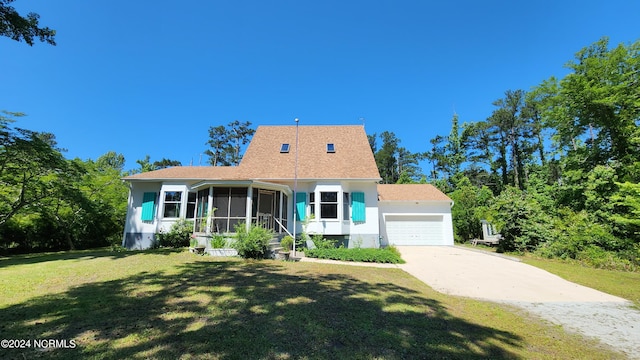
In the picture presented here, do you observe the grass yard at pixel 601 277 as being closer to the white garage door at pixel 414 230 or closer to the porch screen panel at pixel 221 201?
the white garage door at pixel 414 230

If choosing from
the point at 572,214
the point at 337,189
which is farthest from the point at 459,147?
the point at 337,189

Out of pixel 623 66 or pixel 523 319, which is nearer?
pixel 523 319

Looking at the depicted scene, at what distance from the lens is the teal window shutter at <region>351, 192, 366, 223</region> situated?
14.5m

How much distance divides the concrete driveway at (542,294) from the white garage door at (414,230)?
658 centimetres

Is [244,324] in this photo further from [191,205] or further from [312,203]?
[191,205]

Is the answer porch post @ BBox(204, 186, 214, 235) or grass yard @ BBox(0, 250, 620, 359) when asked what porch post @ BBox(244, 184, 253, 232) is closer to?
porch post @ BBox(204, 186, 214, 235)

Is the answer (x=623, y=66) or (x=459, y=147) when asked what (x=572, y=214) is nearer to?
(x=623, y=66)

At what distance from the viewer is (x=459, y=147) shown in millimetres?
33906

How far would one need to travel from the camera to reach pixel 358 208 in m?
14.6

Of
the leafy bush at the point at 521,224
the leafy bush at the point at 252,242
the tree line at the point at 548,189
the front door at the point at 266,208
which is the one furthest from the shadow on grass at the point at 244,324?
the leafy bush at the point at 521,224

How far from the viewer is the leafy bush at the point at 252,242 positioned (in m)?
10.5

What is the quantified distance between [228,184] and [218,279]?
5890 mm

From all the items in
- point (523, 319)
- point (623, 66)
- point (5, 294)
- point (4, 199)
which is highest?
point (623, 66)

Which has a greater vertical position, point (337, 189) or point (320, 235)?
point (337, 189)
